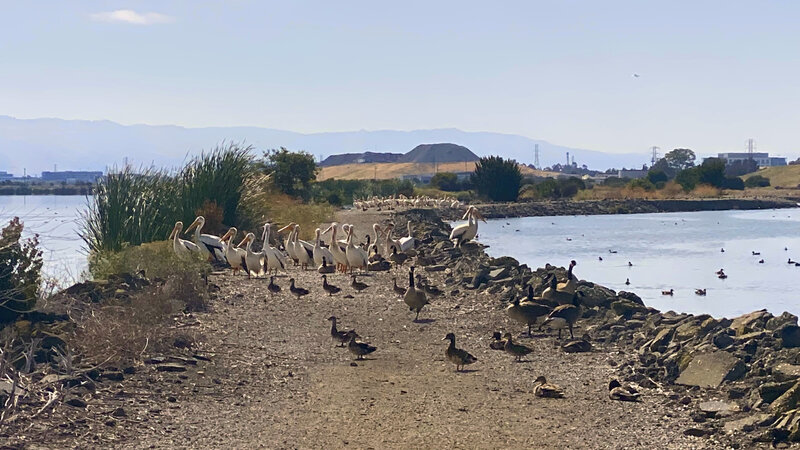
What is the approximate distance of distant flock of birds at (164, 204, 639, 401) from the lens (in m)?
12.5

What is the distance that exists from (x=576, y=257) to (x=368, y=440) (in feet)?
92.7

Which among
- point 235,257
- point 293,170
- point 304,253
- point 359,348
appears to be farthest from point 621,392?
point 293,170

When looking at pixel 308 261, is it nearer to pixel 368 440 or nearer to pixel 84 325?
pixel 84 325

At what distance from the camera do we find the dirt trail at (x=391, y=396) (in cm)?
880

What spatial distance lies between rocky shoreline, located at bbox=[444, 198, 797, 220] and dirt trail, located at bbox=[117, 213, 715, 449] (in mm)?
56399

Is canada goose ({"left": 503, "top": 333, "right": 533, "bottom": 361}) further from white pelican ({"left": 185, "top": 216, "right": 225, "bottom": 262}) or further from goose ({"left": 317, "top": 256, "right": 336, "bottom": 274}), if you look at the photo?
white pelican ({"left": 185, "top": 216, "right": 225, "bottom": 262})

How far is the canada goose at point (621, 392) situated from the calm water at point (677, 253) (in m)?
10.5

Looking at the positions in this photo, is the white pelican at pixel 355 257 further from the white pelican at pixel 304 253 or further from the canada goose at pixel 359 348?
the canada goose at pixel 359 348

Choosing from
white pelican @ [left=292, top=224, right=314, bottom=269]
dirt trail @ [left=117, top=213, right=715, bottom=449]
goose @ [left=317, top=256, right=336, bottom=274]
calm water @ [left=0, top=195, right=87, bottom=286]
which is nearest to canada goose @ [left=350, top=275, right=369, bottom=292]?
goose @ [left=317, top=256, right=336, bottom=274]

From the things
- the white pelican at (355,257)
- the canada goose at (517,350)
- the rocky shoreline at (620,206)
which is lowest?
the rocky shoreline at (620,206)

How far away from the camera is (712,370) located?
1086 cm

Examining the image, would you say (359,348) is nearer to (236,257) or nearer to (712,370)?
(712,370)

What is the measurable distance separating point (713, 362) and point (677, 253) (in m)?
27.7

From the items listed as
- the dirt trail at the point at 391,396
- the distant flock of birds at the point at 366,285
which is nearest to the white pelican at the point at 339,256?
the distant flock of birds at the point at 366,285
